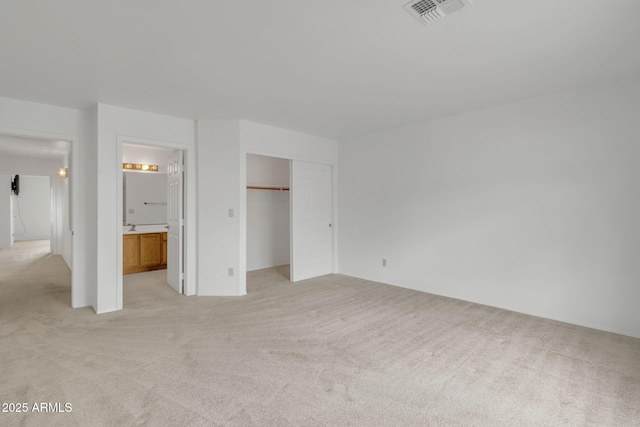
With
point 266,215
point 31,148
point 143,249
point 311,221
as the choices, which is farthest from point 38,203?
point 311,221

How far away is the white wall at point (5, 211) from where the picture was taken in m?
9.00

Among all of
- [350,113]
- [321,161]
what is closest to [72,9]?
[350,113]

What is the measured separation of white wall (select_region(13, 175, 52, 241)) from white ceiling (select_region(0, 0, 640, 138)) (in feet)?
32.6

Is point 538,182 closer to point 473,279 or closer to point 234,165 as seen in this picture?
point 473,279

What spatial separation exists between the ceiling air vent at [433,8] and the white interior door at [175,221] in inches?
141

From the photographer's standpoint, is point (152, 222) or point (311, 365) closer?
point (311, 365)

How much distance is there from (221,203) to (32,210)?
10694mm

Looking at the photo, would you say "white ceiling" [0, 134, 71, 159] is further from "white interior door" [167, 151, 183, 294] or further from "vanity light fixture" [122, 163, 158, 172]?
"white interior door" [167, 151, 183, 294]

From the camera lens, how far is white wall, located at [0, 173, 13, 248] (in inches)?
354

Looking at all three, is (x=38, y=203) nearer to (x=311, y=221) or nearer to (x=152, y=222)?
(x=152, y=222)

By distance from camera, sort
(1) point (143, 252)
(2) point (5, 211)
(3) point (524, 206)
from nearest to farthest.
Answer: (3) point (524, 206) < (1) point (143, 252) < (2) point (5, 211)

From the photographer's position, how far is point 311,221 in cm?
545

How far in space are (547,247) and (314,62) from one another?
10.6 ft

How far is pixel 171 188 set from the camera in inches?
188
